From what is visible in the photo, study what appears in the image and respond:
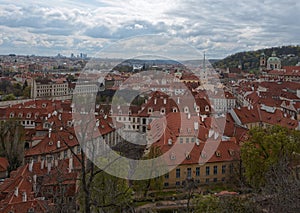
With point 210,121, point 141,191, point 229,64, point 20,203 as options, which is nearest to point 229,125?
point 210,121

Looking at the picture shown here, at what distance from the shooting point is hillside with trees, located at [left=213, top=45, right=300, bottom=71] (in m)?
72.6

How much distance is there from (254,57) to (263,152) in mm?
65842

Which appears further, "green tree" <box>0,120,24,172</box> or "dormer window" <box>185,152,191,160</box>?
"green tree" <box>0,120,24,172</box>

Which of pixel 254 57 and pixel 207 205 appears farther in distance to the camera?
pixel 254 57

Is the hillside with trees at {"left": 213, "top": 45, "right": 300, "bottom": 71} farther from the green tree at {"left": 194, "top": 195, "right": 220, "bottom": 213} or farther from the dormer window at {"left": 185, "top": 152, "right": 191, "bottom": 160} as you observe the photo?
the green tree at {"left": 194, "top": 195, "right": 220, "bottom": 213}

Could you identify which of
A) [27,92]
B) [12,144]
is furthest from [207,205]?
[27,92]

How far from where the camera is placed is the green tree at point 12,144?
635 inches

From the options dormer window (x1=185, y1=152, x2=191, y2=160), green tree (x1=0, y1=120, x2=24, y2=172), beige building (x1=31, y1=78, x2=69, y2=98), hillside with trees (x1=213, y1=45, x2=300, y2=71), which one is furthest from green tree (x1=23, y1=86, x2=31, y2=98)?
hillside with trees (x1=213, y1=45, x2=300, y2=71)

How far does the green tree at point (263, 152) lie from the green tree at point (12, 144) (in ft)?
29.4

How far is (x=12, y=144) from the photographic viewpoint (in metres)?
16.8

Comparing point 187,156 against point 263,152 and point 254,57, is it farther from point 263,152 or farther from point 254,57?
point 254,57

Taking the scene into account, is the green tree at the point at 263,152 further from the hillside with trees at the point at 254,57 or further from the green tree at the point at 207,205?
the hillside with trees at the point at 254,57

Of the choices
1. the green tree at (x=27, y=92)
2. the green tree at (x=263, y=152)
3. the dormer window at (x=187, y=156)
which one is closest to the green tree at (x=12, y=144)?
the dormer window at (x=187, y=156)

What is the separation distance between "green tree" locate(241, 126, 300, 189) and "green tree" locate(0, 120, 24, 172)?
29.4 ft
